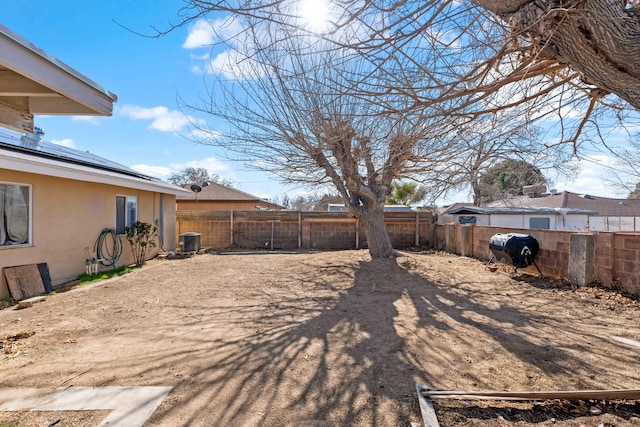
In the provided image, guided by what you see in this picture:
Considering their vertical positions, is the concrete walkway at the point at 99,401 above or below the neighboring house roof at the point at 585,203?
below

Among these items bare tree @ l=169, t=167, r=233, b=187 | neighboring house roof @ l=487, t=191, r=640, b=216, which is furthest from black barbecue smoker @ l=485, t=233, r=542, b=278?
bare tree @ l=169, t=167, r=233, b=187

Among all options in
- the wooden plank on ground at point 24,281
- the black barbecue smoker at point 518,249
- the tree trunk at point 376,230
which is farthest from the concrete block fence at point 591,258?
the wooden plank on ground at point 24,281

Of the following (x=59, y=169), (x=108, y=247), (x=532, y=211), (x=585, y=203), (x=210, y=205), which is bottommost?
(x=108, y=247)

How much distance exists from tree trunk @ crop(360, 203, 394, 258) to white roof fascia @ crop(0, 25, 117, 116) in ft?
23.9

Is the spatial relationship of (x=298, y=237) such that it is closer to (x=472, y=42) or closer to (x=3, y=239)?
(x=3, y=239)

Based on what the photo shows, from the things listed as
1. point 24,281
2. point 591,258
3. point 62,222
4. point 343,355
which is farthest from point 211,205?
point 591,258

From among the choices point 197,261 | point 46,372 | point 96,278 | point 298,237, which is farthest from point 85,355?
point 298,237

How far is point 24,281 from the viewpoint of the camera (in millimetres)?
5824

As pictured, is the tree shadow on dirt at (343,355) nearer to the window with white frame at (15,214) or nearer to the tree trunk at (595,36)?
the tree trunk at (595,36)

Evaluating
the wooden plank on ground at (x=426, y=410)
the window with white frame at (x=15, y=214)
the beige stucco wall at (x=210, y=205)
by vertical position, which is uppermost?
the beige stucco wall at (x=210, y=205)

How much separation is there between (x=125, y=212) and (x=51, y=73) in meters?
7.75

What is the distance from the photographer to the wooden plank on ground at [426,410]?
2.09 metres

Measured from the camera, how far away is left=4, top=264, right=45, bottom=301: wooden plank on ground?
5.62 metres

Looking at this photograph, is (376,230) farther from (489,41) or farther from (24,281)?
(24,281)
